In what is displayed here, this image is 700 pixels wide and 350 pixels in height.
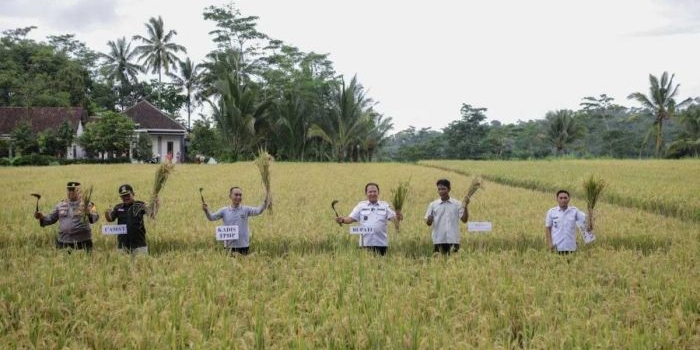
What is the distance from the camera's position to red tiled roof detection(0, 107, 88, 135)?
47062 mm

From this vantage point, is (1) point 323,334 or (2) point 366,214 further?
(2) point 366,214

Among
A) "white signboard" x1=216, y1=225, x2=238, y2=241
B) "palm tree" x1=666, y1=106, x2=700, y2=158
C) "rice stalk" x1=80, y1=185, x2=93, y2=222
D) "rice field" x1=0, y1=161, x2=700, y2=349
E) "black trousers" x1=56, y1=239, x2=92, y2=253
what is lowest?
"rice field" x1=0, y1=161, x2=700, y2=349

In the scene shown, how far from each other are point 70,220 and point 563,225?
6.43 m

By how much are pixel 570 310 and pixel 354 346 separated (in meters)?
1.80

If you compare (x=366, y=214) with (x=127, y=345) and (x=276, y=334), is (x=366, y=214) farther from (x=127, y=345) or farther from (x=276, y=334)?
(x=127, y=345)

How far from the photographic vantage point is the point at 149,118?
5131 centimetres

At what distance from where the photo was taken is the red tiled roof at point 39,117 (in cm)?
4706

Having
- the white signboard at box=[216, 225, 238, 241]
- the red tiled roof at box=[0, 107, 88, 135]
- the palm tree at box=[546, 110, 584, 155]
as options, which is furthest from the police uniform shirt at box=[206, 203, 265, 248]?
the palm tree at box=[546, 110, 584, 155]

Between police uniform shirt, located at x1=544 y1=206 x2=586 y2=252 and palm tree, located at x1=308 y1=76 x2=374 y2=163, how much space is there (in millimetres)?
35235

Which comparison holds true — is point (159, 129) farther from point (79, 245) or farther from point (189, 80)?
point (79, 245)

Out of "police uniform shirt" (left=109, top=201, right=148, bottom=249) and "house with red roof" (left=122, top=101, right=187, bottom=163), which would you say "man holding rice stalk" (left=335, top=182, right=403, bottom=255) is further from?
"house with red roof" (left=122, top=101, right=187, bottom=163)

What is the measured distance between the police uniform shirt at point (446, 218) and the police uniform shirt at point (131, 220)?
3.73 m

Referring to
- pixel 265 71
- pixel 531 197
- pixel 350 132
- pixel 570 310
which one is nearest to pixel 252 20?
pixel 265 71

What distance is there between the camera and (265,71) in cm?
5291
